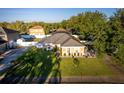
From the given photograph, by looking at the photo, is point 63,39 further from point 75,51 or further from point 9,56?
point 9,56

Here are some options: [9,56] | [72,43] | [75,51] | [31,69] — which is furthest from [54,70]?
[9,56]

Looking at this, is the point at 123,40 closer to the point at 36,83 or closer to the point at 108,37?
the point at 108,37

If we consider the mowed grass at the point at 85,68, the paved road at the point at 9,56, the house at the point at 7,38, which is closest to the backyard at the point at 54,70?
the mowed grass at the point at 85,68

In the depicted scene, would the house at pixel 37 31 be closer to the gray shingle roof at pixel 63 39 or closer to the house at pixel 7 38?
the gray shingle roof at pixel 63 39

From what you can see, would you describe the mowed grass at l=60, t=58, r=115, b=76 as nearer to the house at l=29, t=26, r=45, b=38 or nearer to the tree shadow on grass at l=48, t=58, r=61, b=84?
the tree shadow on grass at l=48, t=58, r=61, b=84
